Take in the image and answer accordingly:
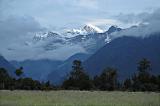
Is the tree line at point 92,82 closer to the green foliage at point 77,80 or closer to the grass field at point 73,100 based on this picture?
the green foliage at point 77,80

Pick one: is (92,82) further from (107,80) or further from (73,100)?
(73,100)

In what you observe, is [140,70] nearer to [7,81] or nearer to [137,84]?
[137,84]

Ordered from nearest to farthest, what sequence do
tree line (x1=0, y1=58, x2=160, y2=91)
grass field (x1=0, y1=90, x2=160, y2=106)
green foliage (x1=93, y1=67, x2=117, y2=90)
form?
grass field (x1=0, y1=90, x2=160, y2=106)
tree line (x1=0, y1=58, x2=160, y2=91)
green foliage (x1=93, y1=67, x2=117, y2=90)

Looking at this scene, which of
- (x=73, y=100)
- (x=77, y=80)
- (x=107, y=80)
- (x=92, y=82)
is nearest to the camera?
(x=73, y=100)

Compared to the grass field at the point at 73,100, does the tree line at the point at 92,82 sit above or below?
above

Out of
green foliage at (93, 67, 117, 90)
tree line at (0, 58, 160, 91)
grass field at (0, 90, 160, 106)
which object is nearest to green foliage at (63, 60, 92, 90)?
tree line at (0, 58, 160, 91)

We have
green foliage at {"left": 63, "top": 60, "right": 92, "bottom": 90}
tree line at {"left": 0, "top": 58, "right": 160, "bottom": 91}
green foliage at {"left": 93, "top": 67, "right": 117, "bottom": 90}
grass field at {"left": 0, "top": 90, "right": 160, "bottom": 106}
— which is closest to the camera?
grass field at {"left": 0, "top": 90, "right": 160, "bottom": 106}

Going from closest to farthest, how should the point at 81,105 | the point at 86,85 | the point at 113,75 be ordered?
the point at 81,105 < the point at 86,85 < the point at 113,75

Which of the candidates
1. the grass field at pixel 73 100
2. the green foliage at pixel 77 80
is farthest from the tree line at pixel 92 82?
the grass field at pixel 73 100

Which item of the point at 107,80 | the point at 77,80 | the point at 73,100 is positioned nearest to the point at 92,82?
the point at 107,80

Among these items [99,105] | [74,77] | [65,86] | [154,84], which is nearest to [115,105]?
[99,105]

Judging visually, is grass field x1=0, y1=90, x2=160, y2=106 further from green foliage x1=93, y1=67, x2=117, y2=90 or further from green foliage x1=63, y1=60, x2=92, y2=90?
green foliage x1=93, y1=67, x2=117, y2=90

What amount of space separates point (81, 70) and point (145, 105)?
9007 centimetres

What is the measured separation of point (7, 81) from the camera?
10488 cm
